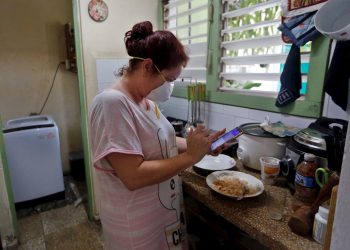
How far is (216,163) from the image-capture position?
3.86 ft

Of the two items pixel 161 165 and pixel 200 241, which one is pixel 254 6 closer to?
pixel 161 165

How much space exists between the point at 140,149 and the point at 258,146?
0.62 meters

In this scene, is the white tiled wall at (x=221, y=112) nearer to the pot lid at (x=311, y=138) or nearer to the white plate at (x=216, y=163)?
the pot lid at (x=311, y=138)

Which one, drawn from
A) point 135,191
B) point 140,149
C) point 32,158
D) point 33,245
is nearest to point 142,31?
point 140,149

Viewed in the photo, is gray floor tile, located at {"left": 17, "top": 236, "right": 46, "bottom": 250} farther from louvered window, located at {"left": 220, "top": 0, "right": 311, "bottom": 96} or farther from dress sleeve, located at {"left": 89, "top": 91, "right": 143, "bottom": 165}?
louvered window, located at {"left": 220, "top": 0, "right": 311, "bottom": 96}

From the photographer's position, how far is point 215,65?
1582 millimetres

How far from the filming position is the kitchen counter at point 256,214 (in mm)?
680

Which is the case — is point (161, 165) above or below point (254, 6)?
below

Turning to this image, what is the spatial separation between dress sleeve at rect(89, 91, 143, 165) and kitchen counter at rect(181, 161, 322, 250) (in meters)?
0.37

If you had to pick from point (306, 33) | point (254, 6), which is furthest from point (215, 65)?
point (306, 33)

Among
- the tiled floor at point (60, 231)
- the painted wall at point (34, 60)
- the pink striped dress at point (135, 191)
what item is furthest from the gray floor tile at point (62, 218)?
the pink striped dress at point (135, 191)

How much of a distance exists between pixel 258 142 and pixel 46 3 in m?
2.63

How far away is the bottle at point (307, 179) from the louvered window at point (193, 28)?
1.07 metres

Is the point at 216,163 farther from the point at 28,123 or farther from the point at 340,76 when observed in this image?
the point at 28,123
